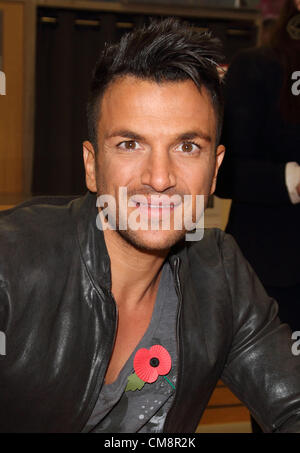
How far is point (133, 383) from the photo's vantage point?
1.09 m

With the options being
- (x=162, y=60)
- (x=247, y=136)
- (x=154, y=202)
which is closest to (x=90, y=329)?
(x=154, y=202)

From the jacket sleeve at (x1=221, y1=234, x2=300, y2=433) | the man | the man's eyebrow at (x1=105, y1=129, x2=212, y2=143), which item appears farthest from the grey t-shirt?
the man's eyebrow at (x1=105, y1=129, x2=212, y2=143)

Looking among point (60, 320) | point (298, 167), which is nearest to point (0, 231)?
point (60, 320)

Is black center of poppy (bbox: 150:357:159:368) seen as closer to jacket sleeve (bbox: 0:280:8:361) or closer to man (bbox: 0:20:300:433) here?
man (bbox: 0:20:300:433)

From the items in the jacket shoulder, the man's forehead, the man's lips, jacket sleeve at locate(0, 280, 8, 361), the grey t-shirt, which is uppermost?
the man's forehead

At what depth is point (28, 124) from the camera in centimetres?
345

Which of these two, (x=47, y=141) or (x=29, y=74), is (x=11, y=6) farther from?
(x=47, y=141)

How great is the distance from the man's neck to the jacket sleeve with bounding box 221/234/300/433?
17 centimetres

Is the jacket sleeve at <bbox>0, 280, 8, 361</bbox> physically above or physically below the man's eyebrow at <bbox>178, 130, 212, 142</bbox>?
below

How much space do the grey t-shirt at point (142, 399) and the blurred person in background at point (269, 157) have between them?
59 centimetres

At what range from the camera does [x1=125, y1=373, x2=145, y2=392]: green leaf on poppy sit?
1.09 meters

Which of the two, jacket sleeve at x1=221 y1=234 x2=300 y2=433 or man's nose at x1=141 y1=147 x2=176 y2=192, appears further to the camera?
jacket sleeve at x1=221 y1=234 x2=300 y2=433

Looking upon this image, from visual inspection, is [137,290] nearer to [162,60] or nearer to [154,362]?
[154,362]

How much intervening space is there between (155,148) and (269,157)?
74 cm
